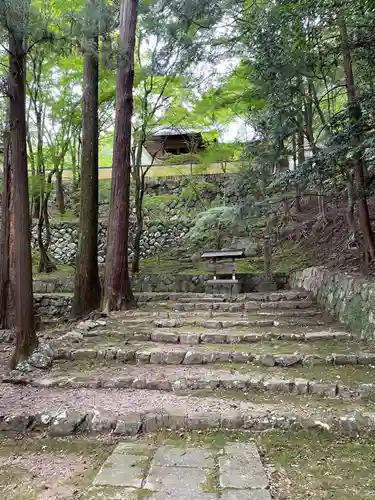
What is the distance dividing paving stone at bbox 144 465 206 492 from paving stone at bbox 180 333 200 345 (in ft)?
8.95

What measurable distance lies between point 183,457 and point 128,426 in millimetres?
601

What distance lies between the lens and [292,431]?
3.03m

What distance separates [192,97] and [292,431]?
1019 centimetres

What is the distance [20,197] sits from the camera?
4297 millimetres

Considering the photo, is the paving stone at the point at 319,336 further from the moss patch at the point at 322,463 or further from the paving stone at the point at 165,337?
the moss patch at the point at 322,463

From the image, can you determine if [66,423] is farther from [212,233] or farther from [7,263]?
[212,233]

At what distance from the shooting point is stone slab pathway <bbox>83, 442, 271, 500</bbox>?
2.24 m

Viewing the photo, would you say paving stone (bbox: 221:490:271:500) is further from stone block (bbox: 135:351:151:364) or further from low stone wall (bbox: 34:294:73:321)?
low stone wall (bbox: 34:294:73:321)

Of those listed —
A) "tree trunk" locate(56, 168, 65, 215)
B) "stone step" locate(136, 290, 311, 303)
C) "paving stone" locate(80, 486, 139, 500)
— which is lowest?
"paving stone" locate(80, 486, 139, 500)

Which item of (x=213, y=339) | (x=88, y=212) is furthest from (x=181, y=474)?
(x=88, y=212)

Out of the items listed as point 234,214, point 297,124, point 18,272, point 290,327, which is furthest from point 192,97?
point 18,272

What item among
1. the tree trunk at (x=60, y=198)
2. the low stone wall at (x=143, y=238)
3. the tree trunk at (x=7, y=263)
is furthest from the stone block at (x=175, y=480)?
the tree trunk at (x=60, y=198)

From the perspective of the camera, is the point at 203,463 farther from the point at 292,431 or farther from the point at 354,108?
the point at 354,108

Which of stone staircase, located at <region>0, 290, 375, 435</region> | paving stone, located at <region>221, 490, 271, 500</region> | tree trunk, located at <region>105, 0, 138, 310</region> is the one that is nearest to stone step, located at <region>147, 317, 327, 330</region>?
stone staircase, located at <region>0, 290, 375, 435</region>
